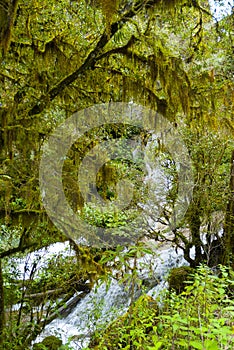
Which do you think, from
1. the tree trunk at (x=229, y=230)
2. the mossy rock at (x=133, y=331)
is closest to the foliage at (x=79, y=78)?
the mossy rock at (x=133, y=331)

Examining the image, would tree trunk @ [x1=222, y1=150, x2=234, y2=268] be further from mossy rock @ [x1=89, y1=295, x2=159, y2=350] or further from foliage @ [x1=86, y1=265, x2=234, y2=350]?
foliage @ [x1=86, y1=265, x2=234, y2=350]

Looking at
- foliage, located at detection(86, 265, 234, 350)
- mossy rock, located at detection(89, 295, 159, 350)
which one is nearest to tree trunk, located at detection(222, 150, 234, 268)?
mossy rock, located at detection(89, 295, 159, 350)

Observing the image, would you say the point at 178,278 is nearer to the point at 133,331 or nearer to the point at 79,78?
the point at 133,331

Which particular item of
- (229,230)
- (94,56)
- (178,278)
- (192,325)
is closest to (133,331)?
(192,325)

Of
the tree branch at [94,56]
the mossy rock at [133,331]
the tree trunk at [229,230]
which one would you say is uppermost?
the tree branch at [94,56]

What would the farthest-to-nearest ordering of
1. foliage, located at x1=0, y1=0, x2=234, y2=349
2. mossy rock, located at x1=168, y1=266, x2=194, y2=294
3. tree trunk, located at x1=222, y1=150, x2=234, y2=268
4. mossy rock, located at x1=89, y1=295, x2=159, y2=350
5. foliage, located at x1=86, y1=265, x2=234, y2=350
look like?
tree trunk, located at x1=222, y1=150, x2=234, y2=268
mossy rock, located at x1=168, y1=266, x2=194, y2=294
foliage, located at x1=0, y1=0, x2=234, y2=349
mossy rock, located at x1=89, y1=295, x2=159, y2=350
foliage, located at x1=86, y1=265, x2=234, y2=350

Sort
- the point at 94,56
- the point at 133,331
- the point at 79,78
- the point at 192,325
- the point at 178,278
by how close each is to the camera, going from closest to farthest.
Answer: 1. the point at 133,331
2. the point at 192,325
3. the point at 94,56
4. the point at 79,78
5. the point at 178,278

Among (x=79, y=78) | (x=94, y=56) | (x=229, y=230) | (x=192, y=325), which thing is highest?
(x=79, y=78)

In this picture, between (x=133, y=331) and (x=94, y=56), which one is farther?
(x=94, y=56)

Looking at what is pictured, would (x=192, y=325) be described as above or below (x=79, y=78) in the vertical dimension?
below

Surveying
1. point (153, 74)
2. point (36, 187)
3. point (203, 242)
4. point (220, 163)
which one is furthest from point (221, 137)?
point (36, 187)

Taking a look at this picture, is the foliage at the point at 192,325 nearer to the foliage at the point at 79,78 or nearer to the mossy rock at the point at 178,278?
the foliage at the point at 79,78

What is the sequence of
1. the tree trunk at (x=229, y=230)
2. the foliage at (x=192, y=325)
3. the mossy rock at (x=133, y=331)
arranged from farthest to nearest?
the tree trunk at (x=229, y=230), the mossy rock at (x=133, y=331), the foliage at (x=192, y=325)

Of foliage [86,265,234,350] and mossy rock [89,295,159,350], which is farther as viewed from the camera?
mossy rock [89,295,159,350]
